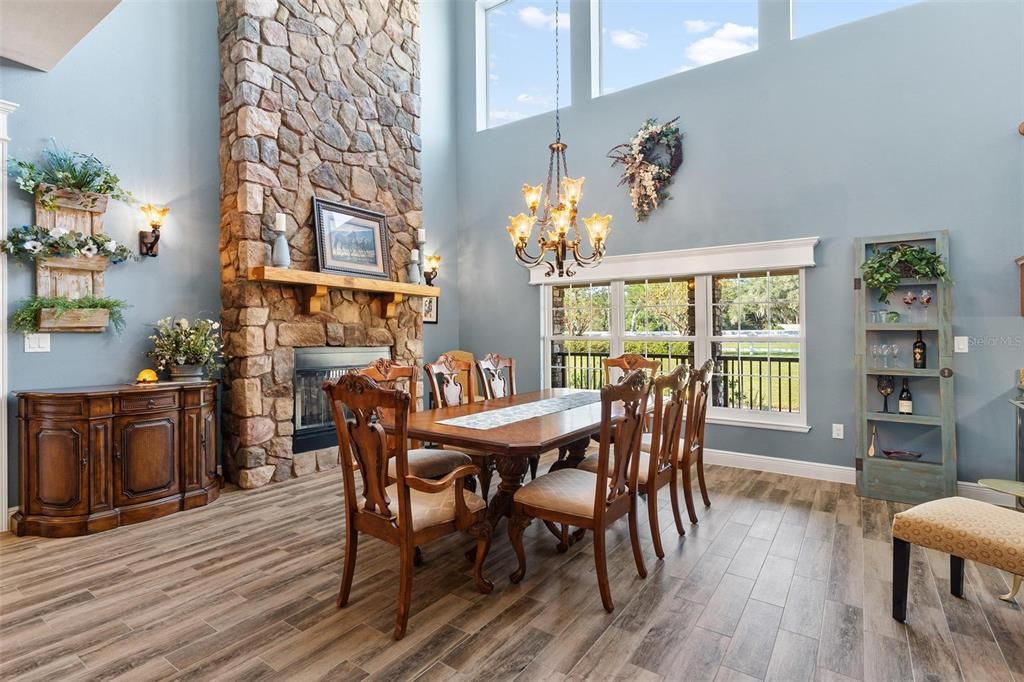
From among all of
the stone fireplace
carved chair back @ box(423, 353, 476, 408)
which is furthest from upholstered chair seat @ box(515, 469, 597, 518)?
the stone fireplace

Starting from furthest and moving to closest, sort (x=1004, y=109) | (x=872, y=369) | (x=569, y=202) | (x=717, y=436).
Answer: (x=717, y=436) < (x=872, y=369) < (x=1004, y=109) < (x=569, y=202)

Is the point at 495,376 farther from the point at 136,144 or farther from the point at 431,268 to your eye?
the point at 136,144

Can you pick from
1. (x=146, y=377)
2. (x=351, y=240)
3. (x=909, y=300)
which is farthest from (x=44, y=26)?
(x=909, y=300)

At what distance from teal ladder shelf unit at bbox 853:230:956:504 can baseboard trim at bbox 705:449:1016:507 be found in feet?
0.75

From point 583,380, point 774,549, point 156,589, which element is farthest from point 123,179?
point 774,549

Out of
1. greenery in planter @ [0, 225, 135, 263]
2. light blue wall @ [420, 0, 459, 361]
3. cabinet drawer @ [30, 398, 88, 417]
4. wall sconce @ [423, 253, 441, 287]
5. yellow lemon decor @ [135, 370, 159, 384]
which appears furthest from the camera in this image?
light blue wall @ [420, 0, 459, 361]

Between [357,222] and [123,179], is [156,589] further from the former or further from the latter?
[357,222]

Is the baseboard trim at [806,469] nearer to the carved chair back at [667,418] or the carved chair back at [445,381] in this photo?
the carved chair back at [667,418]

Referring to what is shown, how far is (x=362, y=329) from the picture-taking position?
16.1ft

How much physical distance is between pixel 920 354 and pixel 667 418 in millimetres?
2379

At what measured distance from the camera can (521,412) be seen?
120 inches

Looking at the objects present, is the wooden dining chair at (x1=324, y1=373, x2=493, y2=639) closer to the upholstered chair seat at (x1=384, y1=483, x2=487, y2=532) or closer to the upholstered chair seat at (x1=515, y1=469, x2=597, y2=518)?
the upholstered chair seat at (x1=384, y1=483, x2=487, y2=532)

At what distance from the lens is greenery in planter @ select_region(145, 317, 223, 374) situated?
371cm

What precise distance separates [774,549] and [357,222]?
13.8 feet
